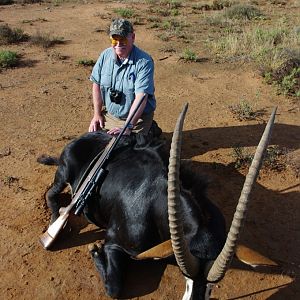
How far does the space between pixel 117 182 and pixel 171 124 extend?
134 inches

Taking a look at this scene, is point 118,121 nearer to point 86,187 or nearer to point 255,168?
point 86,187

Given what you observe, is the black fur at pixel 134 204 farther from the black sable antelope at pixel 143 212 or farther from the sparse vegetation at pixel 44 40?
the sparse vegetation at pixel 44 40

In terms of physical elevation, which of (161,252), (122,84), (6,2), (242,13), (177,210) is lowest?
(242,13)

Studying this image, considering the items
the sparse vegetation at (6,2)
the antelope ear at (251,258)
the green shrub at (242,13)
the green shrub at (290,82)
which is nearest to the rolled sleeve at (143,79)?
the antelope ear at (251,258)

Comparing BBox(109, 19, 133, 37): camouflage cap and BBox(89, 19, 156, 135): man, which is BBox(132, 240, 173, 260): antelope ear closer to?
BBox(89, 19, 156, 135): man

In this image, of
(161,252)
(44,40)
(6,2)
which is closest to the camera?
(161,252)

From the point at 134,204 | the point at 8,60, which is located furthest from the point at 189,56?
the point at 134,204

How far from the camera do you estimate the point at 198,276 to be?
3.34 meters

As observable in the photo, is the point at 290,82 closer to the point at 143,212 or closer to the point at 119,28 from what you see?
the point at 119,28

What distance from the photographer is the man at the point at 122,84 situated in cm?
588

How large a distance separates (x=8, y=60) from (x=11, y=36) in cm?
216

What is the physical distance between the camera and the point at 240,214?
2672 mm

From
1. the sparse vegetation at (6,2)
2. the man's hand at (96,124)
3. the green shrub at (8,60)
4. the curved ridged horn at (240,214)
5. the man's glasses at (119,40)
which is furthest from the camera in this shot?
the sparse vegetation at (6,2)

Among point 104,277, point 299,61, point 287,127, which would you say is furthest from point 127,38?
point 299,61
